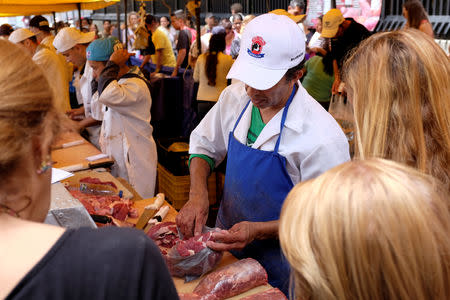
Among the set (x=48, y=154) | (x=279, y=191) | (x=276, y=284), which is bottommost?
(x=276, y=284)

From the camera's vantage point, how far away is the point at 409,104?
1644 millimetres

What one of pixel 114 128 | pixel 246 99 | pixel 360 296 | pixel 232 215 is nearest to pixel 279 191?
pixel 232 215

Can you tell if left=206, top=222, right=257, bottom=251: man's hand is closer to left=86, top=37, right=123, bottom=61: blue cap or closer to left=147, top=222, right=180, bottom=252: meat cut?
left=147, top=222, right=180, bottom=252: meat cut

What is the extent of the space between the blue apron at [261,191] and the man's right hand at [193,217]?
0.17 metres

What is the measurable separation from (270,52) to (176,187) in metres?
2.67

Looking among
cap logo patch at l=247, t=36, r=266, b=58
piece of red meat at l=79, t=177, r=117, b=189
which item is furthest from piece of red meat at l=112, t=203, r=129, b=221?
cap logo patch at l=247, t=36, r=266, b=58

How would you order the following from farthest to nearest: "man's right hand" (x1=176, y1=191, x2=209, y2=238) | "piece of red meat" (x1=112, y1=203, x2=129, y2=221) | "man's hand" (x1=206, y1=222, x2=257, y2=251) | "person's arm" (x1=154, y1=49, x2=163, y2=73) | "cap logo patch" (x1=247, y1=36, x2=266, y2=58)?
"person's arm" (x1=154, y1=49, x2=163, y2=73) → "piece of red meat" (x1=112, y1=203, x2=129, y2=221) → "man's right hand" (x1=176, y1=191, x2=209, y2=238) → "cap logo patch" (x1=247, y1=36, x2=266, y2=58) → "man's hand" (x1=206, y1=222, x2=257, y2=251)

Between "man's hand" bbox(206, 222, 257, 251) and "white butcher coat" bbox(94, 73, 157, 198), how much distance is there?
2.41 m

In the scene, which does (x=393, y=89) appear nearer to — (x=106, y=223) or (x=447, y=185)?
(x=447, y=185)

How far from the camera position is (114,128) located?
14.4 ft

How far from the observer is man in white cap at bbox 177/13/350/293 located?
2.14m

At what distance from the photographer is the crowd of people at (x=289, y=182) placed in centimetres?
96

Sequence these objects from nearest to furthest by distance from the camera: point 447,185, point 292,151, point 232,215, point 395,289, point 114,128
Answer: point 395,289 < point 447,185 < point 292,151 < point 232,215 < point 114,128

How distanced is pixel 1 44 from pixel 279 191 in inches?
59.0
